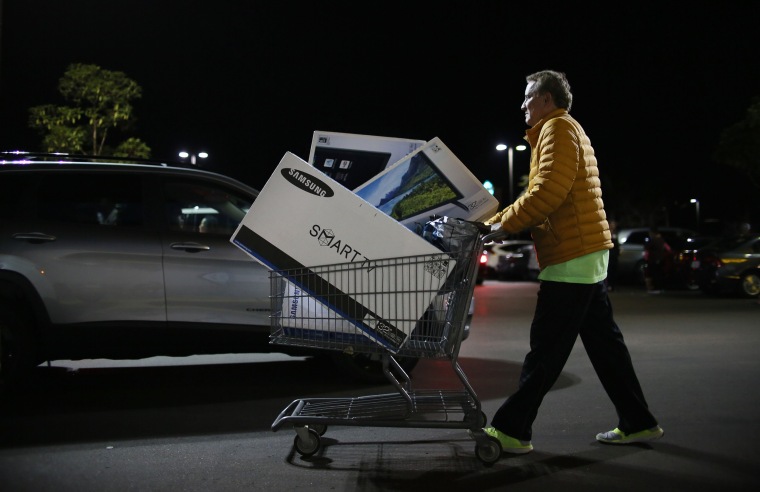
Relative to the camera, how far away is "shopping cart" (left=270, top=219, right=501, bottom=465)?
437 centimetres

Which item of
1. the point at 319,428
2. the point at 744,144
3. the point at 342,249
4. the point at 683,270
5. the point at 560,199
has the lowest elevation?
the point at 319,428

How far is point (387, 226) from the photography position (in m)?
4.44

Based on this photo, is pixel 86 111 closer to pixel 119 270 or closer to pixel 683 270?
pixel 683 270

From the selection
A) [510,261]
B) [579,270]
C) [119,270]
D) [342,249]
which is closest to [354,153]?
[342,249]

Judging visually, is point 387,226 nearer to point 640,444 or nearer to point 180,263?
point 640,444

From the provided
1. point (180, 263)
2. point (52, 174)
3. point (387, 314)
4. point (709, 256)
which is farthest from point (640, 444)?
point (709, 256)

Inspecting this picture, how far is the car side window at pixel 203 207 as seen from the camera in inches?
271

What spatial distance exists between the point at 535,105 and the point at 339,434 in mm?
2415

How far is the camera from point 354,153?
497 cm

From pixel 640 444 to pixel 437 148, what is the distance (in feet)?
7.15

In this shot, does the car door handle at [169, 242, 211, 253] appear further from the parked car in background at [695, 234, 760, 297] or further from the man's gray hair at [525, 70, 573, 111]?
the parked car in background at [695, 234, 760, 297]

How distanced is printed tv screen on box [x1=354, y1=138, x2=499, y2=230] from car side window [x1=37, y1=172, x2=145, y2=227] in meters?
2.79

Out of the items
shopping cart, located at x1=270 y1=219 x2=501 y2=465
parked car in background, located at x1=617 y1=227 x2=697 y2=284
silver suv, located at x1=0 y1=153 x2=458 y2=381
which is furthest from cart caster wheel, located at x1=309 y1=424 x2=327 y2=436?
parked car in background, located at x1=617 y1=227 x2=697 y2=284

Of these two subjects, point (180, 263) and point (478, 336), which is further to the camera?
point (478, 336)
